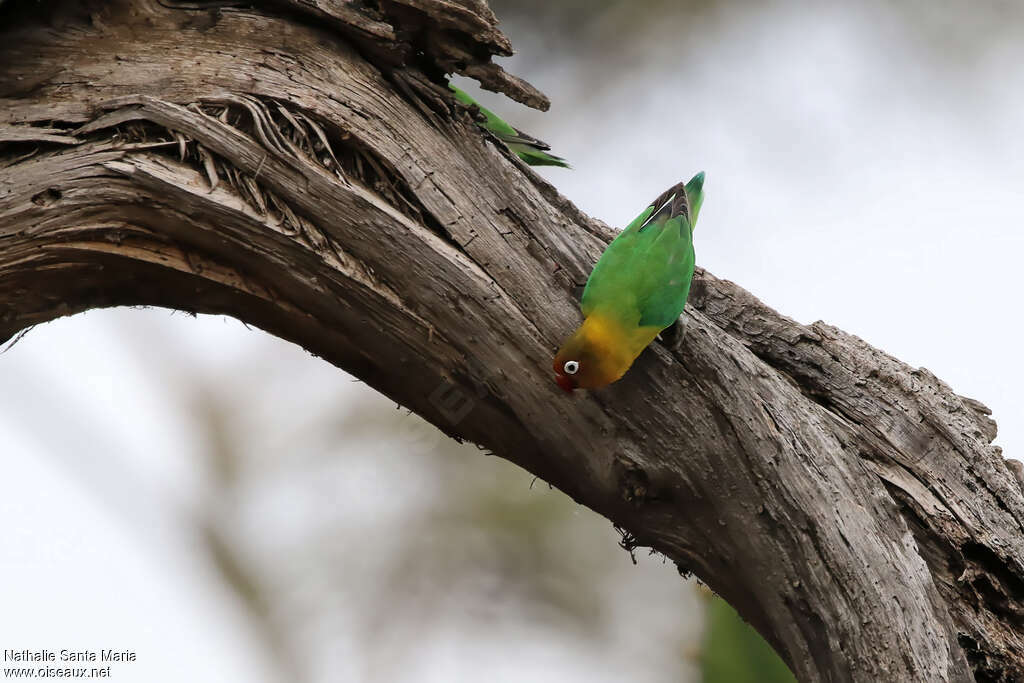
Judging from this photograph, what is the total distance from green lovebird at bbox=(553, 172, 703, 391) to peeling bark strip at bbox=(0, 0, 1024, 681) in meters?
0.07

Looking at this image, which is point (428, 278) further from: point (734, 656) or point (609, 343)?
point (734, 656)

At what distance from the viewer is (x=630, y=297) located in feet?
6.45

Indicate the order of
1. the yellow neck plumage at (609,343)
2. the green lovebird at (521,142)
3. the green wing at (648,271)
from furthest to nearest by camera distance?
the green lovebird at (521,142), the green wing at (648,271), the yellow neck plumage at (609,343)

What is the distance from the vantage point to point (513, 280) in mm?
2006

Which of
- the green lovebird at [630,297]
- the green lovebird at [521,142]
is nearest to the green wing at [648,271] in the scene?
the green lovebird at [630,297]

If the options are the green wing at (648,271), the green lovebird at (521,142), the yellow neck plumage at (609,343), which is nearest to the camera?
the yellow neck plumage at (609,343)

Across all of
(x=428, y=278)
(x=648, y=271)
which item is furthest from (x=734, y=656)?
(x=428, y=278)

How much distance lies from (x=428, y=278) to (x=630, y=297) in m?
0.51

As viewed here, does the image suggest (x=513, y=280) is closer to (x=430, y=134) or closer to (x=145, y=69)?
(x=430, y=134)

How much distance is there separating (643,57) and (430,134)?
10.7 ft

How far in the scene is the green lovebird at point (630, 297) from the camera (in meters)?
1.86

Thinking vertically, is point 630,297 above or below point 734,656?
above

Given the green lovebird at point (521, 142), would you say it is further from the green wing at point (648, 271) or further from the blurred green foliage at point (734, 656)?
the blurred green foliage at point (734, 656)

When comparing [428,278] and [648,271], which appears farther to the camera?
[648,271]
